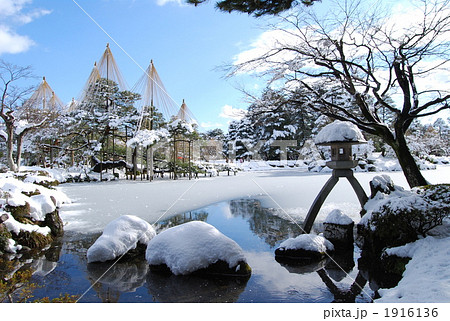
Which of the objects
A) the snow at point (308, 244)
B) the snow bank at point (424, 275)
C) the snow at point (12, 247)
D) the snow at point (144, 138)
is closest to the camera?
the snow bank at point (424, 275)

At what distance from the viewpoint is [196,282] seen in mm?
2881

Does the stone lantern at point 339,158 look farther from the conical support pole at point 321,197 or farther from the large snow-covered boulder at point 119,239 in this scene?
the large snow-covered boulder at point 119,239

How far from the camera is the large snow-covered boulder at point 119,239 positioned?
3512 millimetres

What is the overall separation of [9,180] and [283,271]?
17.1ft

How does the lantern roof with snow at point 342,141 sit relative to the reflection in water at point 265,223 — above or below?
above

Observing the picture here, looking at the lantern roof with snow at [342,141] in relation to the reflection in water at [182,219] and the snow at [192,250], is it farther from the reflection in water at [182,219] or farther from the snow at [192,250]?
the reflection in water at [182,219]

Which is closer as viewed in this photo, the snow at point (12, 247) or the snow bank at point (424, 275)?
the snow bank at point (424, 275)

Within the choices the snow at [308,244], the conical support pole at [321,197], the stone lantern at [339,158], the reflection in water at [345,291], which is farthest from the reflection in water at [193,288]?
the stone lantern at [339,158]

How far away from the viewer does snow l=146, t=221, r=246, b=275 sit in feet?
10.1

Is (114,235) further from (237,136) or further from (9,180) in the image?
(237,136)

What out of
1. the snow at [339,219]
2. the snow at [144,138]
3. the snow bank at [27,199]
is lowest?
the snow at [339,219]

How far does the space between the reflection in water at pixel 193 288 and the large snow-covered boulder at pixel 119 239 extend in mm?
785

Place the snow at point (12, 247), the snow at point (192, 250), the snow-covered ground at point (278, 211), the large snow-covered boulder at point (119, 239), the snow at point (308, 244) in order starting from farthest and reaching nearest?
the snow at point (12, 247), the snow at point (308, 244), the large snow-covered boulder at point (119, 239), the snow at point (192, 250), the snow-covered ground at point (278, 211)

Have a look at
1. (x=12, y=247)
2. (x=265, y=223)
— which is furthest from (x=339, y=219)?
(x=12, y=247)
